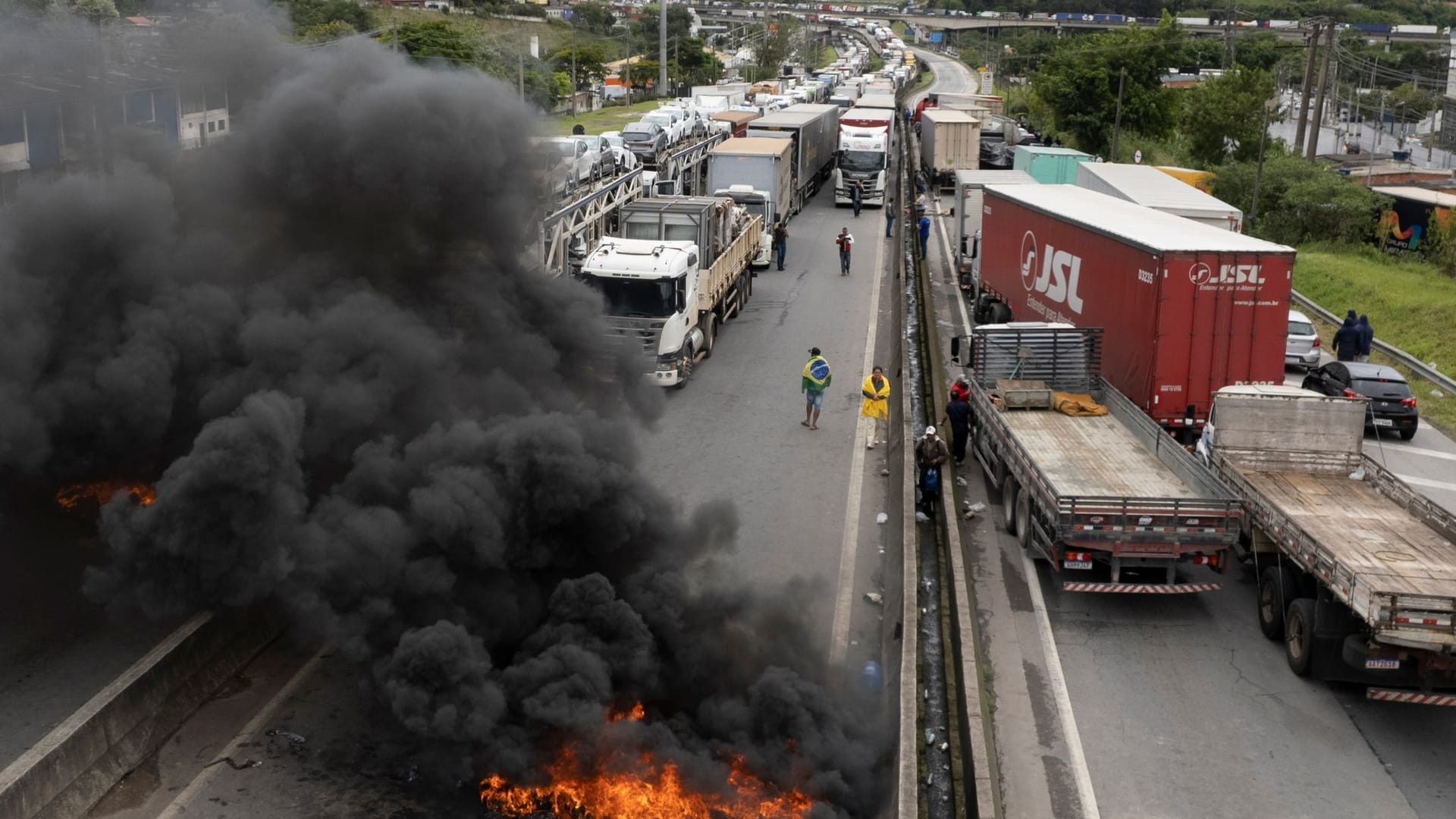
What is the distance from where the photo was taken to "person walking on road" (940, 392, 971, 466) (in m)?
17.2

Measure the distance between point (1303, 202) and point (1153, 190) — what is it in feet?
39.7

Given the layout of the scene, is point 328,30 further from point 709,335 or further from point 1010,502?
point 1010,502

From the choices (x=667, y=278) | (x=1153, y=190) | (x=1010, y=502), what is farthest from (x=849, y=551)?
(x=1153, y=190)

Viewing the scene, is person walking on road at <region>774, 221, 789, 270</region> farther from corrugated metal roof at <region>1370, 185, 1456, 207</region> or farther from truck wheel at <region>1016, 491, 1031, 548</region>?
truck wheel at <region>1016, 491, 1031, 548</region>

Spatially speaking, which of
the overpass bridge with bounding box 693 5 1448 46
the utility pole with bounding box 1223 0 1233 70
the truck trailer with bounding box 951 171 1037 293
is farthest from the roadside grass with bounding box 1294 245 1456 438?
the overpass bridge with bounding box 693 5 1448 46

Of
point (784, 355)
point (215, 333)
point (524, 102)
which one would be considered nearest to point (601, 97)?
point (784, 355)

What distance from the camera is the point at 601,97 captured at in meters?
70.7

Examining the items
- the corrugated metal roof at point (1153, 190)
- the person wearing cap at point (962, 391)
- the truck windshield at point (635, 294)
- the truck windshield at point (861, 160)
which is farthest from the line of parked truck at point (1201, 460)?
the truck windshield at point (861, 160)

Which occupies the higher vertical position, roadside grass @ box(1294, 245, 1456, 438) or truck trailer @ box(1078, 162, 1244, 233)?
truck trailer @ box(1078, 162, 1244, 233)

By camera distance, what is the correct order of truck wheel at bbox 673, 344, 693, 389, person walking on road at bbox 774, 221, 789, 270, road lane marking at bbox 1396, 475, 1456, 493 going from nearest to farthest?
road lane marking at bbox 1396, 475, 1456, 493 → truck wheel at bbox 673, 344, 693, 389 → person walking on road at bbox 774, 221, 789, 270

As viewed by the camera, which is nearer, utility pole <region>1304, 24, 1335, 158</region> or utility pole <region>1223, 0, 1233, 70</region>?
utility pole <region>1304, 24, 1335, 158</region>

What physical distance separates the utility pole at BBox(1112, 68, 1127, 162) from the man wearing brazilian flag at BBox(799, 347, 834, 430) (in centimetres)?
3857

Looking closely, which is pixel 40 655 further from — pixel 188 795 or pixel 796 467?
pixel 796 467

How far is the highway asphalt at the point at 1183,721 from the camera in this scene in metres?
9.73
